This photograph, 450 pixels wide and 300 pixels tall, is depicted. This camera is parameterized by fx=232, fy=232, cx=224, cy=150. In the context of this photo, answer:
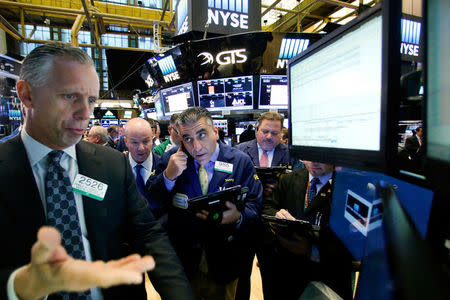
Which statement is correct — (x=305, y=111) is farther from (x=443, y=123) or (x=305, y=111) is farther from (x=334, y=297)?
(x=334, y=297)

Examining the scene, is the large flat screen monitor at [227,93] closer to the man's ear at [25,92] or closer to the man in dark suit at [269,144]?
the man in dark suit at [269,144]

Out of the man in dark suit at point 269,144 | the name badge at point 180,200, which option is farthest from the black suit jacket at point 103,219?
the man in dark suit at point 269,144

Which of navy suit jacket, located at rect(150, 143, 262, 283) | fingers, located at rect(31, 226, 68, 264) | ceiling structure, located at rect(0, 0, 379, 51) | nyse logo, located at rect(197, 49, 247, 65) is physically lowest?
navy suit jacket, located at rect(150, 143, 262, 283)

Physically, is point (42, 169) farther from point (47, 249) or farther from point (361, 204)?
point (361, 204)

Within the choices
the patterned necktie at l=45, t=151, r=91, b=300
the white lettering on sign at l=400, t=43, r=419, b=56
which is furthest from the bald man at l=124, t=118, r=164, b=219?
the white lettering on sign at l=400, t=43, r=419, b=56

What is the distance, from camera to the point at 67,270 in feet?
1.26

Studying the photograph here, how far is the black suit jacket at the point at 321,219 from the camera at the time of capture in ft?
3.58

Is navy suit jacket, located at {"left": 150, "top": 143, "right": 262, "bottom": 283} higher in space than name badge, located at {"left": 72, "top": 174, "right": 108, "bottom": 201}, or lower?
lower

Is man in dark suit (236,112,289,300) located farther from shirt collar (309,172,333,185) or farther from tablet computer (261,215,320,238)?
tablet computer (261,215,320,238)

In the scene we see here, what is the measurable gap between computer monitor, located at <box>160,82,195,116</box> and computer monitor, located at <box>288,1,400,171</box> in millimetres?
4190

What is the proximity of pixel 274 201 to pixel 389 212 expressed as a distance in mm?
1398

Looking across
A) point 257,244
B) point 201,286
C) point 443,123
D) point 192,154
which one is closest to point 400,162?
point 443,123

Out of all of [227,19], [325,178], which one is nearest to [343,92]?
[325,178]

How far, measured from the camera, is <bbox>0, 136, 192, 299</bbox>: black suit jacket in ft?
2.75
